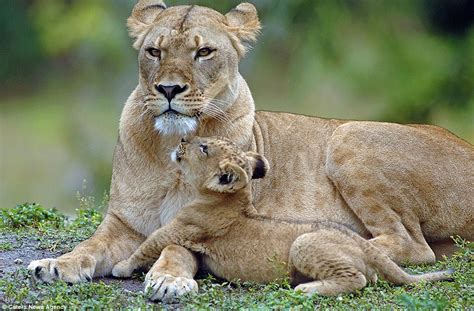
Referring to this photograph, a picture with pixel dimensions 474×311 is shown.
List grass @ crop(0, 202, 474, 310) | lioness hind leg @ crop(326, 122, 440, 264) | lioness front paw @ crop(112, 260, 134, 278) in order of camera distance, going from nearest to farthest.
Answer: grass @ crop(0, 202, 474, 310) → lioness front paw @ crop(112, 260, 134, 278) → lioness hind leg @ crop(326, 122, 440, 264)

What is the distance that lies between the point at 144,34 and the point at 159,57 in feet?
1.06

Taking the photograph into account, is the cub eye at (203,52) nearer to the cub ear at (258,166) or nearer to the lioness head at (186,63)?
the lioness head at (186,63)

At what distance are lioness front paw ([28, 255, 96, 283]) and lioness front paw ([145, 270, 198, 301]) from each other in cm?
43

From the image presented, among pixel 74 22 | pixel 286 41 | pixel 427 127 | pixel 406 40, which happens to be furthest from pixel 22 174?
pixel 427 127

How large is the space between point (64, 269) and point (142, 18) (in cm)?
171

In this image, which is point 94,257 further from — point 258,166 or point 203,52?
point 203,52

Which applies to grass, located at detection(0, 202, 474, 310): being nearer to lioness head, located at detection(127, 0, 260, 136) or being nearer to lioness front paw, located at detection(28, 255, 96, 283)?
lioness front paw, located at detection(28, 255, 96, 283)

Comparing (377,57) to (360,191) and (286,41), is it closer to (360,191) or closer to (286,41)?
(286,41)

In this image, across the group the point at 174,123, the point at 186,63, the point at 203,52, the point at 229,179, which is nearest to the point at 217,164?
the point at 229,179

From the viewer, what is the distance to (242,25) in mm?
7211

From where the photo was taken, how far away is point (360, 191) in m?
7.19

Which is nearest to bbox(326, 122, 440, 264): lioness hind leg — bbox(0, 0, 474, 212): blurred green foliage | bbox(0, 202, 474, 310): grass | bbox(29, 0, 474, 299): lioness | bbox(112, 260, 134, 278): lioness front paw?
bbox(29, 0, 474, 299): lioness

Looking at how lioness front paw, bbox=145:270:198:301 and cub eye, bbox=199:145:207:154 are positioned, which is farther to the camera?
cub eye, bbox=199:145:207:154

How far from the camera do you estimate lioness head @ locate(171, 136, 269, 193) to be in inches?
242
